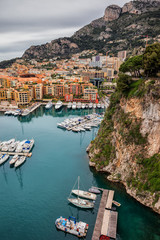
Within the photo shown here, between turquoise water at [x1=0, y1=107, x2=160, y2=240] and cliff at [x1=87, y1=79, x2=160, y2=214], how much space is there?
1911 millimetres

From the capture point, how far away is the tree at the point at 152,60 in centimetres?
3083

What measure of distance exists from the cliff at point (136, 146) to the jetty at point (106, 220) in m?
4.18

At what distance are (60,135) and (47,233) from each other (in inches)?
1278

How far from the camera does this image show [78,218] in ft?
82.4

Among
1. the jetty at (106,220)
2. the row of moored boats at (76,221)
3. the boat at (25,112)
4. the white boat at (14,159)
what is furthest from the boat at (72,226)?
the boat at (25,112)

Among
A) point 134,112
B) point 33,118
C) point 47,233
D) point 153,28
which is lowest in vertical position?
point 47,233

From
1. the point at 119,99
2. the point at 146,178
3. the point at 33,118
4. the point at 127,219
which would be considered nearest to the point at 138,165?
the point at 146,178

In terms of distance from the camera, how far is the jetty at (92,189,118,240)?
22048mm

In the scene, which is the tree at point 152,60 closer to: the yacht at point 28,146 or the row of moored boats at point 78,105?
the yacht at point 28,146

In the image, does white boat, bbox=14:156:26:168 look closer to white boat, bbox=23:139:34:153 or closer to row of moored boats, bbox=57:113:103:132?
white boat, bbox=23:139:34:153

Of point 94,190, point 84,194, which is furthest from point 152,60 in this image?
point 84,194

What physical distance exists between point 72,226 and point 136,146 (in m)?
15.1

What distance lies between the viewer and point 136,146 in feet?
96.6

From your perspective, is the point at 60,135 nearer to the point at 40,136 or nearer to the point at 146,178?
the point at 40,136
